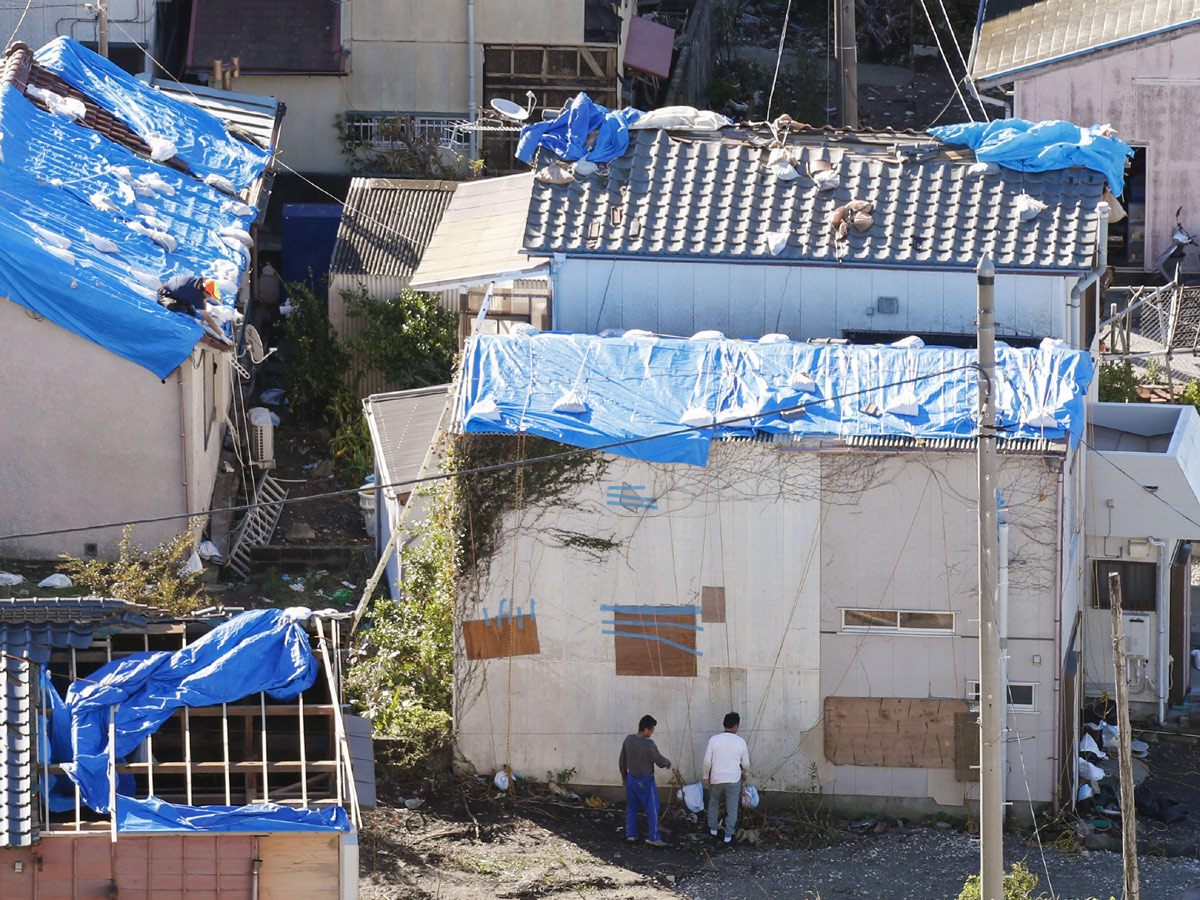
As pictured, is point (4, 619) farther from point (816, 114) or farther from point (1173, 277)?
point (816, 114)

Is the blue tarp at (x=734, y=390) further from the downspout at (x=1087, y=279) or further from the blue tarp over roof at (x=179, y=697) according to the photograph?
the blue tarp over roof at (x=179, y=697)

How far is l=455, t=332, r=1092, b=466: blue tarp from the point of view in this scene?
1684cm

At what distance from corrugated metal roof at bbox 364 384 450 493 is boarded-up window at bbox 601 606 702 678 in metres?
3.36

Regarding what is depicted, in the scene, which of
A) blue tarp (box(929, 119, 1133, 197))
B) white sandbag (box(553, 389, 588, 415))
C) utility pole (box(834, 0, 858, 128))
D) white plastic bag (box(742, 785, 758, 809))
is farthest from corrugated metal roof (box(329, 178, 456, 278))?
white plastic bag (box(742, 785, 758, 809))

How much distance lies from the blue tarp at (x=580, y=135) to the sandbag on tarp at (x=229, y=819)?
8755 millimetres

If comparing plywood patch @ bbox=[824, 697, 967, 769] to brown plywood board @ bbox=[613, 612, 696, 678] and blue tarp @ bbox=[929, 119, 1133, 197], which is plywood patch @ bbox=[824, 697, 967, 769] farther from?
blue tarp @ bbox=[929, 119, 1133, 197]

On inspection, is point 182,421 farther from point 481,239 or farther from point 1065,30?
point 1065,30

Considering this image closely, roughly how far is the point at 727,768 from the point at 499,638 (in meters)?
2.41

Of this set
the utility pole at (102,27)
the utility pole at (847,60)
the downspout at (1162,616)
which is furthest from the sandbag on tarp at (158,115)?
the downspout at (1162,616)

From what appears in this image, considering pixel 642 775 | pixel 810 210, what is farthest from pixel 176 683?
pixel 810 210

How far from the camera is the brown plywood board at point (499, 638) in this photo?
17.3m

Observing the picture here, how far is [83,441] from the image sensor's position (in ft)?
66.2

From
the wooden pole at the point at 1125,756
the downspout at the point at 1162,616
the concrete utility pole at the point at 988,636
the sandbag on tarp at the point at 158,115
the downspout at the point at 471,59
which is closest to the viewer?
the concrete utility pole at the point at 988,636

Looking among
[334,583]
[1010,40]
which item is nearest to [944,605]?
[334,583]
